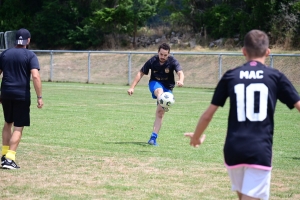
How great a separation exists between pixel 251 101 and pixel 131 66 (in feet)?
106

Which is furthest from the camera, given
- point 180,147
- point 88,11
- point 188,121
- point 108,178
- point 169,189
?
point 88,11

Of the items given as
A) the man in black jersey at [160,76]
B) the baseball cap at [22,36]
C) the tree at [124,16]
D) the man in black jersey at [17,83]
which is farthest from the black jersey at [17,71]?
the tree at [124,16]

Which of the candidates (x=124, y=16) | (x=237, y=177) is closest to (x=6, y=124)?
(x=237, y=177)

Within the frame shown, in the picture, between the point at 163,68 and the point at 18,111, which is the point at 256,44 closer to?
the point at 18,111

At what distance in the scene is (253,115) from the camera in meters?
4.63

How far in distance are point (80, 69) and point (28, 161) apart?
97.8 feet

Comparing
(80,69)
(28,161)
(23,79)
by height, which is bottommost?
(80,69)

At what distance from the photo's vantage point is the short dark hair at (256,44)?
15.1 ft

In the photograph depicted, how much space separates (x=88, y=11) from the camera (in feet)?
176

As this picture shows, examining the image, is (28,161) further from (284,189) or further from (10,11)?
(10,11)

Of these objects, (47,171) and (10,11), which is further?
(10,11)

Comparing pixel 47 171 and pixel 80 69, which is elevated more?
pixel 47 171

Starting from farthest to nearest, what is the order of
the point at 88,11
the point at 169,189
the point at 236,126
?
the point at 88,11 < the point at 169,189 < the point at 236,126

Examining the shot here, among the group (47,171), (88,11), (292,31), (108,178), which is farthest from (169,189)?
(88,11)
